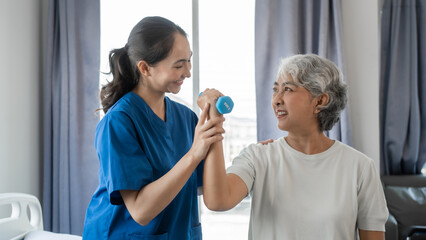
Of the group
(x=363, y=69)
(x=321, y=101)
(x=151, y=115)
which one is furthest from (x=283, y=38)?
(x=151, y=115)

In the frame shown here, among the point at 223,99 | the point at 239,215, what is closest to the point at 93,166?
the point at 239,215

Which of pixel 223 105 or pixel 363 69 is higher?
pixel 363 69

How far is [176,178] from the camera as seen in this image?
3.16ft

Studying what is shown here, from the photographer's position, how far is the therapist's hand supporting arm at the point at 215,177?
3.43ft

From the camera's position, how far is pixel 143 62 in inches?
45.3

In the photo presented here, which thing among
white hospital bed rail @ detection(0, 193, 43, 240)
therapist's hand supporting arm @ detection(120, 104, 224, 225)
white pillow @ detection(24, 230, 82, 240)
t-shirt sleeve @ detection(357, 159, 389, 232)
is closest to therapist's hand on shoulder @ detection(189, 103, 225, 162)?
therapist's hand supporting arm @ detection(120, 104, 224, 225)

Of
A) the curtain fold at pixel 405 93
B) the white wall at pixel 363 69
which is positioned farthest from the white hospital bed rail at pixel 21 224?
the curtain fold at pixel 405 93

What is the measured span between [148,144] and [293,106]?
1.67 ft

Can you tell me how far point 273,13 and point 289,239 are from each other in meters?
1.79

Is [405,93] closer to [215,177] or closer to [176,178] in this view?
[215,177]

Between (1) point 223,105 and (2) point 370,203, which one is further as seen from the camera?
(2) point 370,203

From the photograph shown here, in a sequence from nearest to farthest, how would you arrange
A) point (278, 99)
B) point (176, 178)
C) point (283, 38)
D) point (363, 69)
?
1. point (176, 178)
2. point (278, 99)
3. point (363, 69)
4. point (283, 38)

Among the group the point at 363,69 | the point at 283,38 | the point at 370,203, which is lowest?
the point at 370,203

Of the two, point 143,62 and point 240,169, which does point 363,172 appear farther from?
point 143,62
